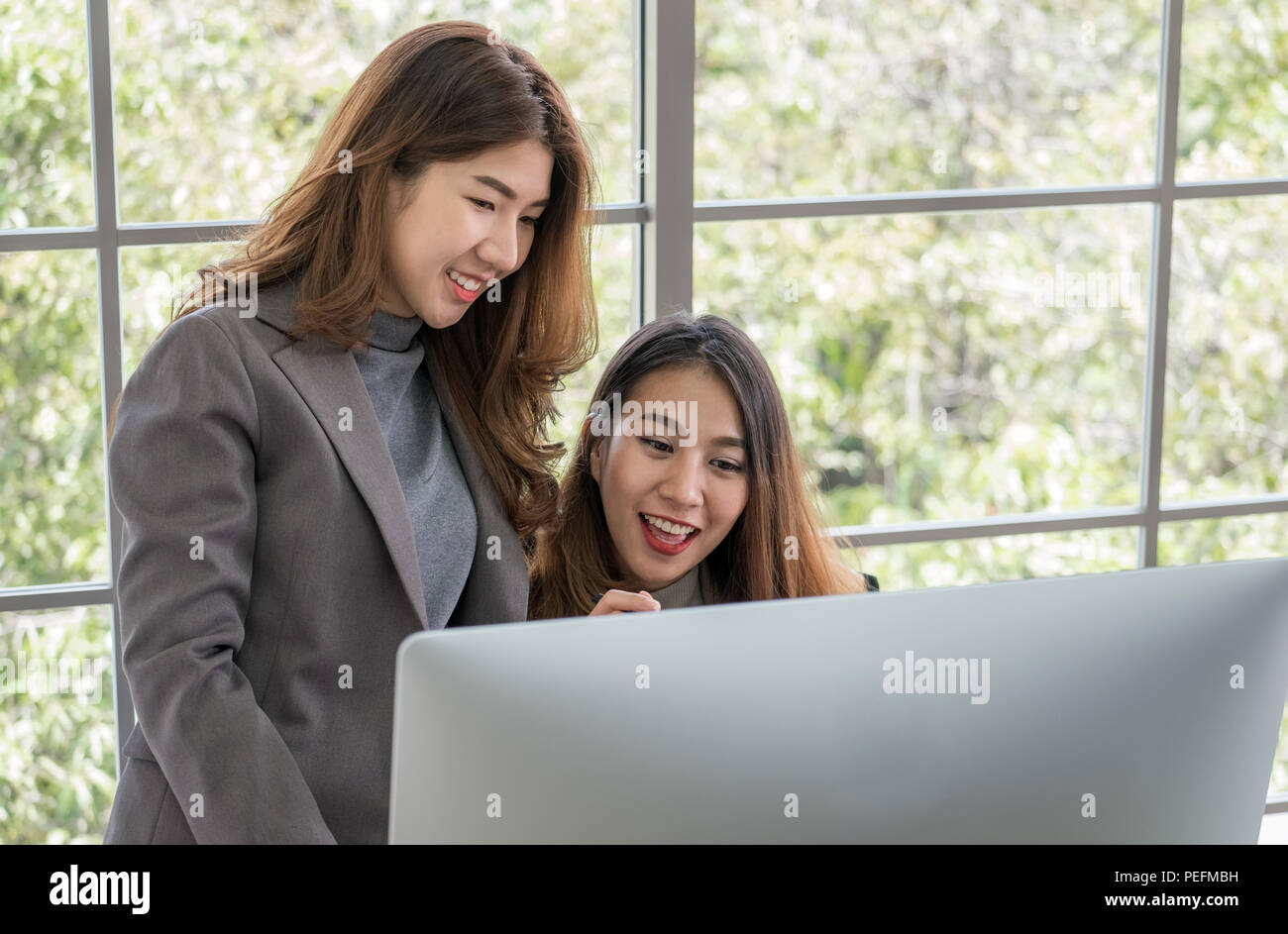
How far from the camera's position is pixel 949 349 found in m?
4.14

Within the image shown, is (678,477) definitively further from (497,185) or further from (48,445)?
(48,445)

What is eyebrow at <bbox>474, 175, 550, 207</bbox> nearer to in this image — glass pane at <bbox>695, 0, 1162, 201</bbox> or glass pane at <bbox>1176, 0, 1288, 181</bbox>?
glass pane at <bbox>695, 0, 1162, 201</bbox>

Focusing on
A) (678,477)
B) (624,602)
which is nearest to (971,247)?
(678,477)

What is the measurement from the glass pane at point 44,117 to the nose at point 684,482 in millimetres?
1114

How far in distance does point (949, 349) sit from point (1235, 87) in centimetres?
108

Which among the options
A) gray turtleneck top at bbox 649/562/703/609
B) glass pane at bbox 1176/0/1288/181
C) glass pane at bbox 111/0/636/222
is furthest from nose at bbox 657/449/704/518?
glass pane at bbox 1176/0/1288/181

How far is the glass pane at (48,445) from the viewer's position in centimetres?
225

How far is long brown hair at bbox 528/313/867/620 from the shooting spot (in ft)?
5.36

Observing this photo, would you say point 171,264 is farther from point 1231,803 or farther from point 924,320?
point 924,320

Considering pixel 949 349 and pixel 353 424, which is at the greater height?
pixel 949 349

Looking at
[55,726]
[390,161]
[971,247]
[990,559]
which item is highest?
[971,247]
